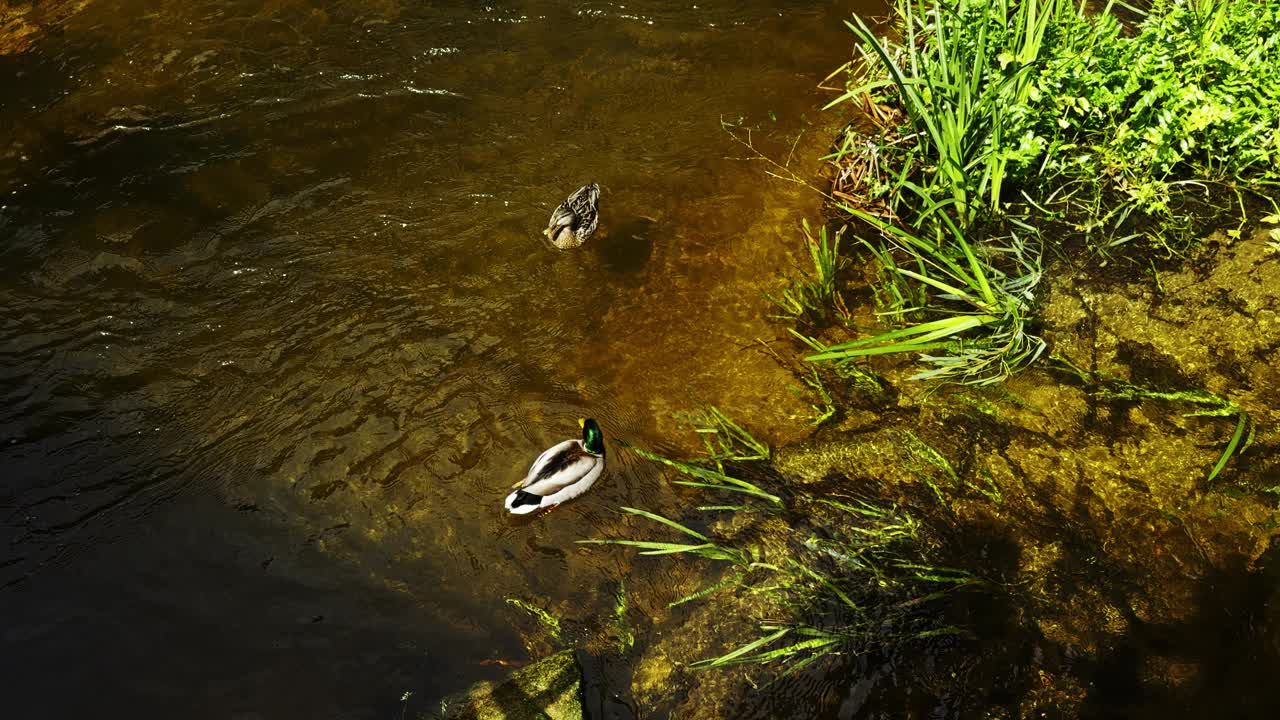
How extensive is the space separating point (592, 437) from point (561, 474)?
0.91 ft

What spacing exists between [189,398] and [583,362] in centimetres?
237

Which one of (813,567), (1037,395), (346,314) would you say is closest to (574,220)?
(346,314)

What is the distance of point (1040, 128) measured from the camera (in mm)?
4449

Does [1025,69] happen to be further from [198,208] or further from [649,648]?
[198,208]

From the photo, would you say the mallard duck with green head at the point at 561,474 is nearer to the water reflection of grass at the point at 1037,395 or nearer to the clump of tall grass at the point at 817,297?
the water reflection of grass at the point at 1037,395

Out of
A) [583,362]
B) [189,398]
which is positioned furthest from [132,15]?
[583,362]

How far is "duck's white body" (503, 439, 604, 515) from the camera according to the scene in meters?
3.99

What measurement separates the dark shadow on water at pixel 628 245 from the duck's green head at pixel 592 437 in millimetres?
1399

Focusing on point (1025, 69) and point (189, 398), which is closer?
point (1025, 69)

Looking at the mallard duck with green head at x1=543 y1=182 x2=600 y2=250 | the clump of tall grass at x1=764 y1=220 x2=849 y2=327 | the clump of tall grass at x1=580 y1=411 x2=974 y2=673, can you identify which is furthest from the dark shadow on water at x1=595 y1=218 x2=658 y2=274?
the clump of tall grass at x1=580 y1=411 x2=974 y2=673

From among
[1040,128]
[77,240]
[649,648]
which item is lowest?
[649,648]

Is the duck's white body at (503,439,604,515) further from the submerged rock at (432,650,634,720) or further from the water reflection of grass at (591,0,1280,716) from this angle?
the submerged rock at (432,650,634,720)

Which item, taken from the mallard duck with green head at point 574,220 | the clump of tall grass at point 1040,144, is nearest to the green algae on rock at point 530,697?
the clump of tall grass at point 1040,144

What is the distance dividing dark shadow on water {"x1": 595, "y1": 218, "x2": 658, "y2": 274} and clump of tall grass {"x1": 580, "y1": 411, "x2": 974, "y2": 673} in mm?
1779
